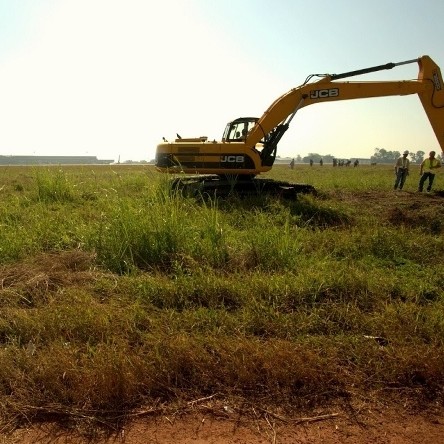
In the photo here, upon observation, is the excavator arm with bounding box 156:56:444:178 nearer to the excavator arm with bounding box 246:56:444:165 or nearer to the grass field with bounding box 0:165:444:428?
the excavator arm with bounding box 246:56:444:165

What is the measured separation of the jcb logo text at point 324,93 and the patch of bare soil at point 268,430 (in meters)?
9.29

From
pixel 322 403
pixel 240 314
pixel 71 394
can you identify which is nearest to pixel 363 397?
pixel 322 403

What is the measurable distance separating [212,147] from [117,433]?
9131 millimetres

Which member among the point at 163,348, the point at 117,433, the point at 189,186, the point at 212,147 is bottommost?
the point at 117,433

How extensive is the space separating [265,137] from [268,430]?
30.6 ft

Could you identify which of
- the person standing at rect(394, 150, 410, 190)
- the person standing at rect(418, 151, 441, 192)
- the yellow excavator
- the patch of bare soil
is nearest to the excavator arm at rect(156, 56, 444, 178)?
the yellow excavator

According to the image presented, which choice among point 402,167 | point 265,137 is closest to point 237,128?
point 265,137

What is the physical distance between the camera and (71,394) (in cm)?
284

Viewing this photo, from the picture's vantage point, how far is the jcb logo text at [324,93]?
34.4 feet

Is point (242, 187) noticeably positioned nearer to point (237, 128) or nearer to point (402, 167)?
point (237, 128)

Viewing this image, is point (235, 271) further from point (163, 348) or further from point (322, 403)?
point (322, 403)

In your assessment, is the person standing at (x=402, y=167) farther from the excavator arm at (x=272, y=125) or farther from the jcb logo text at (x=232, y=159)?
the jcb logo text at (x=232, y=159)

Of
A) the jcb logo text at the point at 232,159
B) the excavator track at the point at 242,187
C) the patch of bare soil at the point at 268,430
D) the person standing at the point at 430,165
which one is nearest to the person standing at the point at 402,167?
the person standing at the point at 430,165

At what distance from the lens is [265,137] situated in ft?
36.2
